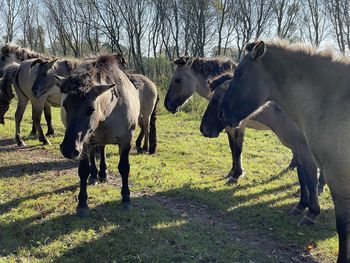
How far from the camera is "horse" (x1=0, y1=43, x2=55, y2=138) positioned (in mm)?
10977

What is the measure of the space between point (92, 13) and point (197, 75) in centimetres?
3247

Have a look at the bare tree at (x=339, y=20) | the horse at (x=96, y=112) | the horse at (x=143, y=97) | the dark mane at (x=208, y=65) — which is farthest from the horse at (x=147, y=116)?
the bare tree at (x=339, y=20)

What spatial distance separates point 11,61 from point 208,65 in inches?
309

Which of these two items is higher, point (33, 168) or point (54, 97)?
point (54, 97)

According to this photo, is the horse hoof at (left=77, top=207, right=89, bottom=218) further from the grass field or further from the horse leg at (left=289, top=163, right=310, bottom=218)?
Result: the horse leg at (left=289, top=163, right=310, bottom=218)

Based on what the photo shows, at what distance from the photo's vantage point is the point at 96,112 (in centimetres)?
500

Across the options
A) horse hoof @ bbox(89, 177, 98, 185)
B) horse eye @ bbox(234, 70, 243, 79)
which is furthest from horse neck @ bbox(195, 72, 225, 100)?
horse eye @ bbox(234, 70, 243, 79)

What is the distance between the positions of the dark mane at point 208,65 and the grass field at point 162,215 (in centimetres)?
220

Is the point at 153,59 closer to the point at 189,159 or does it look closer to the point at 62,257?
the point at 189,159

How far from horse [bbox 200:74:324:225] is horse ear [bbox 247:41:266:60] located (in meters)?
1.05

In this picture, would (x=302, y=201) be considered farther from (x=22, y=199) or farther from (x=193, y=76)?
(x=22, y=199)

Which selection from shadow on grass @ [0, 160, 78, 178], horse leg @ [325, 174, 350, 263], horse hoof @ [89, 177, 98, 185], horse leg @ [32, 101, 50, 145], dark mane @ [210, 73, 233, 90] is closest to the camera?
horse leg @ [325, 174, 350, 263]

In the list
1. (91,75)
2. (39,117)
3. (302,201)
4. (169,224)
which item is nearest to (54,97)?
(39,117)

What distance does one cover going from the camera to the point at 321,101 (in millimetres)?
4250
